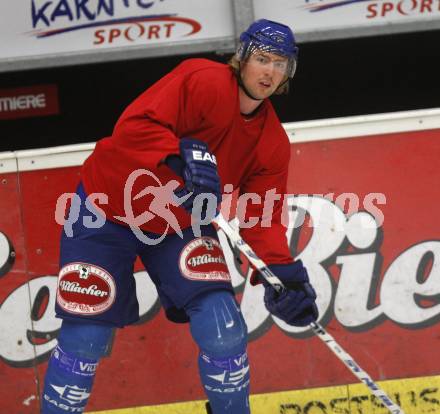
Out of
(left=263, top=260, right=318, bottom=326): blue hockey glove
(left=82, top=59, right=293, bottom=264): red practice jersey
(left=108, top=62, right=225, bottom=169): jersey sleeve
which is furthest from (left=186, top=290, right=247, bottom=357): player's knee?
(left=108, top=62, right=225, bottom=169): jersey sleeve

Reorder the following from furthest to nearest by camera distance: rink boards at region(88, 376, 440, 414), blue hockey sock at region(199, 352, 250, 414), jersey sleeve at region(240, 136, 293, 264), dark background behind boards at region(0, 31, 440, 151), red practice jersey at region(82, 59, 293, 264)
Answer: dark background behind boards at region(0, 31, 440, 151), rink boards at region(88, 376, 440, 414), jersey sleeve at region(240, 136, 293, 264), blue hockey sock at region(199, 352, 250, 414), red practice jersey at region(82, 59, 293, 264)

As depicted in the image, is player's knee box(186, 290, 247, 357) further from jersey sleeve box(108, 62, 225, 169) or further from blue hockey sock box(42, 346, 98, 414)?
jersey sleeve box(108, 62, 225, 169)

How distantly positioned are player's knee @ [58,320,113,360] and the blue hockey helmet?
99 centimetres

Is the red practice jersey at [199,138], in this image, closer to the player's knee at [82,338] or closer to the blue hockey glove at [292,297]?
the blue hockey glove at [292,297]

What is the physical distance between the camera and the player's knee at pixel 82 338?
330 cm

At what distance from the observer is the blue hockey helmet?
3.24 meters

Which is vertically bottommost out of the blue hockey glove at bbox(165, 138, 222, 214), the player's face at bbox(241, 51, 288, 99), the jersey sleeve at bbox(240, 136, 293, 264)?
the jersey sleeve at bbox(240, 136, 293, 264)

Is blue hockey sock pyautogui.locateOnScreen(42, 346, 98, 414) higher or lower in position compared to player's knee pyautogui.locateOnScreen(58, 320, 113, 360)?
lower

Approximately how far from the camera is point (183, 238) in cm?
339

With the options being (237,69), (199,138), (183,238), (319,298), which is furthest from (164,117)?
(319,298)

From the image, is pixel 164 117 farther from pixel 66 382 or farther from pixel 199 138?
pixel 66 382

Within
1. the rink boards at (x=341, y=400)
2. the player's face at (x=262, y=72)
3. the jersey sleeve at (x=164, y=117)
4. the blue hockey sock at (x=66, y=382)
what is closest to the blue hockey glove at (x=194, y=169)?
the jersey sleeve at (x=164, y=117)

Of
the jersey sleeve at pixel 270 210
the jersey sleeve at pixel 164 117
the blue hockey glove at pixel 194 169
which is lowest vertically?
the jersey sleeve at pixel 270 210

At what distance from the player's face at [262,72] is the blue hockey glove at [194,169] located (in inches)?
11.0
